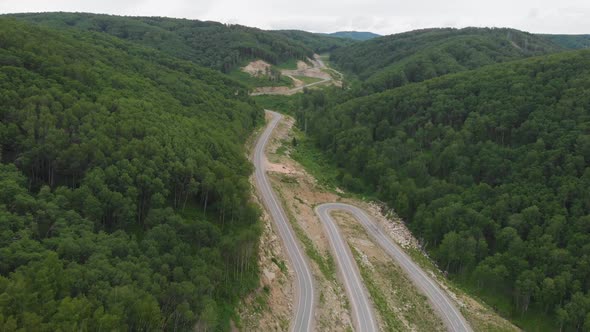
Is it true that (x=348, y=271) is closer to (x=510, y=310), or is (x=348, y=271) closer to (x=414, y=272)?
(x=414, y=272)

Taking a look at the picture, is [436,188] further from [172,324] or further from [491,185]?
[172,324]

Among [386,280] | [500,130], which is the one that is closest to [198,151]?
[386,280]

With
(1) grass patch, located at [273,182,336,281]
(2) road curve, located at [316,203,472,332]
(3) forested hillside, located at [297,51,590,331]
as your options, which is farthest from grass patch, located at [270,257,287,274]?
(3) forested hillside, located at [297,51,590,331]

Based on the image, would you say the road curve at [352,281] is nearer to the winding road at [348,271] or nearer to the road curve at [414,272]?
the winding road at [348,271]

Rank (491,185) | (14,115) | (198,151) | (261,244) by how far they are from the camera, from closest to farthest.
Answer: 1. (14,115)
2. (261,244)
3. (198,151)
4. (491,185)

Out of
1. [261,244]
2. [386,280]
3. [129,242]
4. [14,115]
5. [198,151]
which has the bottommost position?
[386,280]

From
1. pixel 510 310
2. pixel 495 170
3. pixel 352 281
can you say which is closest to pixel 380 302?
pixel 352 281

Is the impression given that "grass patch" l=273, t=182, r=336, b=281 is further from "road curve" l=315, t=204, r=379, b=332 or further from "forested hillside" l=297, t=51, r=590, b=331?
"forested hillside" l=297, t=51, r=590, b=331
